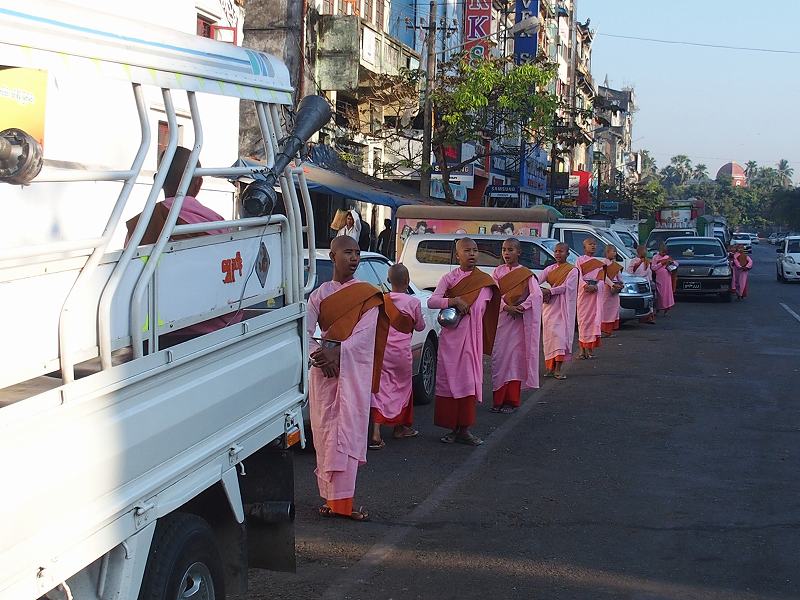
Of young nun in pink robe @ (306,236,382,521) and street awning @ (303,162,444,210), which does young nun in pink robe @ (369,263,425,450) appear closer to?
young nun in pink robe @ (306,236,382,521)

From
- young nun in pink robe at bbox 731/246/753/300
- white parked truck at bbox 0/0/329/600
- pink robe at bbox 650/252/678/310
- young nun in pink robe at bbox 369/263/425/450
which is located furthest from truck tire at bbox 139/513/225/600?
young nun in pink robe at bbox 731/246/753/300

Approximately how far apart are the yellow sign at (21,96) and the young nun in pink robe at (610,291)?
11434 millimetres

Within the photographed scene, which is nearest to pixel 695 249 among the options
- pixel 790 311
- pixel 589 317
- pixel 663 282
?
pixel 790 311

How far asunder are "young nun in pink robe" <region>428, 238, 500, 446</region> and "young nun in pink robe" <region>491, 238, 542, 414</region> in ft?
3.74

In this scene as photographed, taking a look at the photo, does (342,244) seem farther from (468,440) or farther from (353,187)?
(353,187)

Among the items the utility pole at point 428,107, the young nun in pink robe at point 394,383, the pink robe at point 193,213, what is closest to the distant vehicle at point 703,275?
the utility pole at point 428,107

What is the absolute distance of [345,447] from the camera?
6520mm

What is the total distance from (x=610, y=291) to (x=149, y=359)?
1440 cm

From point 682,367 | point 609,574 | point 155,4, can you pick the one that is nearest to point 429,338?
point 682,367

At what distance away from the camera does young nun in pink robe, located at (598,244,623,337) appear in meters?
17.1

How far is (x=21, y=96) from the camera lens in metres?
5.46

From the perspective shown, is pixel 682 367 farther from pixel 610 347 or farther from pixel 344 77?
pixel 344 77

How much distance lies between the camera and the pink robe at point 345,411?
21.5ft

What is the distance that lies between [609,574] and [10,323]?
3.73 meters
